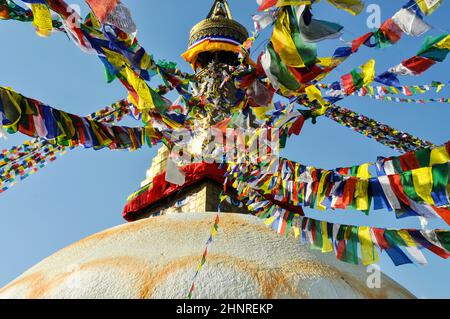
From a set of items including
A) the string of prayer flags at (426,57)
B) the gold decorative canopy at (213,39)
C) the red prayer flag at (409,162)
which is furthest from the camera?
the gold decorative canopy at (213,39)

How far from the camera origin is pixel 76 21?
3.53 meters

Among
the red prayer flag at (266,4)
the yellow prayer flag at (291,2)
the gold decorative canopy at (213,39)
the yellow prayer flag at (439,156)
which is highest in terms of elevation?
the gold decorative canopy at (213,39)

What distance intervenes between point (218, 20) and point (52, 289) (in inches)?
231

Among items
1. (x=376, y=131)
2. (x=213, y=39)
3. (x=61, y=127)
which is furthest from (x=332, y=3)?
(x=213, y=39)

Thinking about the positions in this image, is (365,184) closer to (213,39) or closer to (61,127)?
(61,127)

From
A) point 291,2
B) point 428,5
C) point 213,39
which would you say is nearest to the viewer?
point 291,2

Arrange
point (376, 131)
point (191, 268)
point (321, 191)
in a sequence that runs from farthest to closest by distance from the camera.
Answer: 1. point (376, 131)
2. point (321, 191)
3. point (191, 268)

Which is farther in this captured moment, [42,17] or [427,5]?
[42,17]

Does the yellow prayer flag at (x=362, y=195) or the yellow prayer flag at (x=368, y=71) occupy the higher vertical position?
the yellow prayer flag at (x=368, y=71)

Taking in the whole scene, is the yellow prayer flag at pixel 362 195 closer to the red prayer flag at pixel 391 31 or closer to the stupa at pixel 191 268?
the stupa at pixel 191 268

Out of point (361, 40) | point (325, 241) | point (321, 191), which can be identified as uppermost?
point (361, 40)

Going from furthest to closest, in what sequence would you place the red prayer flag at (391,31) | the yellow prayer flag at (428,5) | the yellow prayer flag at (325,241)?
the yellow prayer flag at (325,241) → the red prayer flag at (391,31) → the yellow prayer flag at (428,5)

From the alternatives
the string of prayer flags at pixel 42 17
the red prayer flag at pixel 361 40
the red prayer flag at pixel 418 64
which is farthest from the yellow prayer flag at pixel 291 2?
the string of prayer flags at pixel 42 17

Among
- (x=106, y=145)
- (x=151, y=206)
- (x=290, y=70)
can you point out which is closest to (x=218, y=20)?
(x=151, y=206)
